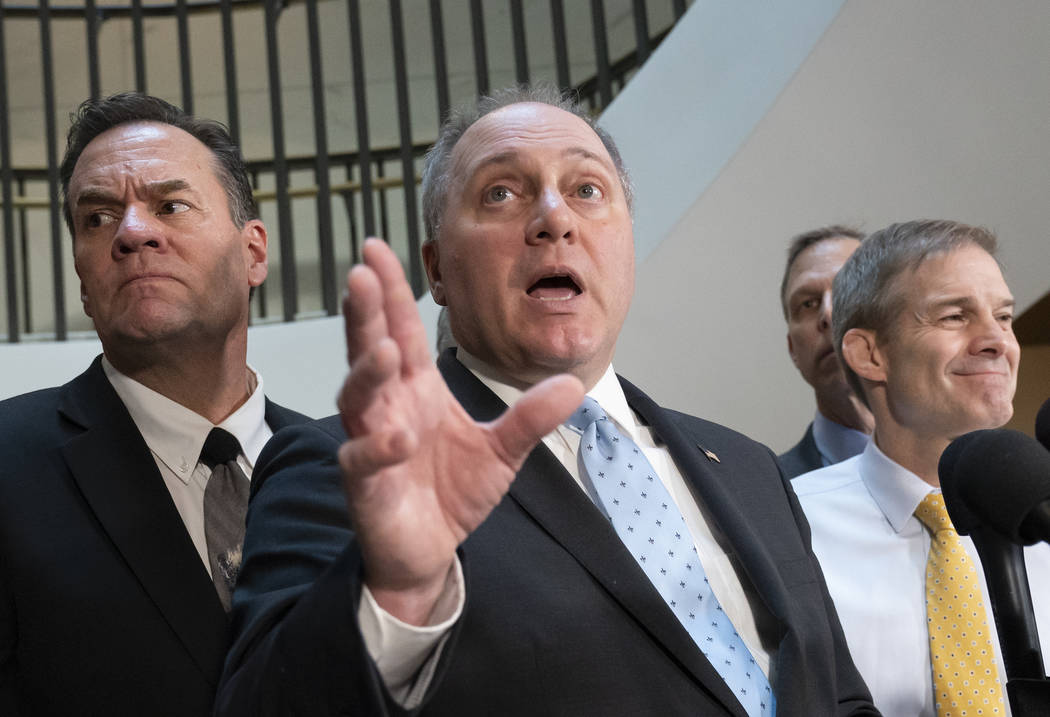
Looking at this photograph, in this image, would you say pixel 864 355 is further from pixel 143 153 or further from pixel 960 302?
pixel 143 153

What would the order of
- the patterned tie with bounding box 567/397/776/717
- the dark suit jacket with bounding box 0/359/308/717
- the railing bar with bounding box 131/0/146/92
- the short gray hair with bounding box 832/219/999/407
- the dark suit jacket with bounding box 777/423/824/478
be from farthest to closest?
the railing bar with bounding box 131/0/146/92
the dark suit jacket with bounding box 777/423/824/478
the short gray hair with bounding box 832/219/999/407
the dark suit jacket with bounding box 0/359/308/717
the patterned tie with bounding box 567/397/776/717

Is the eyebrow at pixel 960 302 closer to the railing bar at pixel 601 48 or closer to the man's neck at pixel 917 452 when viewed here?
the man's neck at pixel 917 452

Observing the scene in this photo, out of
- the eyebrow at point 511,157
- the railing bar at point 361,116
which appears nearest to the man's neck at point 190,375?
the eyebrow at point 511,157

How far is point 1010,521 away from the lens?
1038 mm

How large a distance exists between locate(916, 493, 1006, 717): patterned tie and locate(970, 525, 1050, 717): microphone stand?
1.84ft

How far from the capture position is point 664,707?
41.0 inches

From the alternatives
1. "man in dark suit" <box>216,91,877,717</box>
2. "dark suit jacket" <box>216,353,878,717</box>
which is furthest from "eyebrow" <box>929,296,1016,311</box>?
"dark suit jacket" <box>216,353,878,717</box>

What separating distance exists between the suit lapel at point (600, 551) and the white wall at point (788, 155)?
1.66 metres

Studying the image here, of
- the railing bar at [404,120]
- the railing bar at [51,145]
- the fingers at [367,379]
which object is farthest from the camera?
the railing bar at [51,145]

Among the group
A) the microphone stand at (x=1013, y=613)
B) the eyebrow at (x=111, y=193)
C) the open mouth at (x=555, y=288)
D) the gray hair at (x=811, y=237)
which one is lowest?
the microphone stand at (x=1013, y=613)

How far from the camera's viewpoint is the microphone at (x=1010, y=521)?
1027mm

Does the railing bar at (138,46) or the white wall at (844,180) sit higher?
the railing bar at (138,46)

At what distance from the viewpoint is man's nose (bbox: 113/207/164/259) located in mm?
1602

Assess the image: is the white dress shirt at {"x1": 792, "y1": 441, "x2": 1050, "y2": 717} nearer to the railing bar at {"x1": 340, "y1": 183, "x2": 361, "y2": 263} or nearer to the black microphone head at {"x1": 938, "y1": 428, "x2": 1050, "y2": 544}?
the black microphone head at {"x1": 938, "y1": 428, "x2": 1050, "y2": 544}
